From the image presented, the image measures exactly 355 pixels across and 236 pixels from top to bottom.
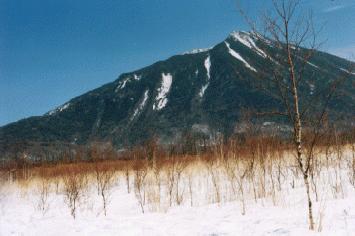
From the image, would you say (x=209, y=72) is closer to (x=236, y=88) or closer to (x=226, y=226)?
(x=236, y=88)

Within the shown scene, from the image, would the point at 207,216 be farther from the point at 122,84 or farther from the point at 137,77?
the point at 122,84

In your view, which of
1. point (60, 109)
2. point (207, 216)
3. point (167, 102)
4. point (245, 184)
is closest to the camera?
point (207, 216)

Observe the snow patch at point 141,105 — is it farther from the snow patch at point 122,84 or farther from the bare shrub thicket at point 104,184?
the bare shrub thicket at point 104,184

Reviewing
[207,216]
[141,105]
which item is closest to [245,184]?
[207,216]

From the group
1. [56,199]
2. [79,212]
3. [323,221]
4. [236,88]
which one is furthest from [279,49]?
[236,88]

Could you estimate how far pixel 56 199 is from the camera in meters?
16.2

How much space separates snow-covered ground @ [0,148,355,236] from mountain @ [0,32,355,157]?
11315 cm

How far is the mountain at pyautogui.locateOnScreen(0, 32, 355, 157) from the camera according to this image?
463 ft

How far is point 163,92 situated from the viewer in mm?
171625

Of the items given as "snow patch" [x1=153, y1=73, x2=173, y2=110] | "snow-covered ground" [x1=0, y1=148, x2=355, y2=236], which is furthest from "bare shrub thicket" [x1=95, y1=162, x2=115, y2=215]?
"snow patch" [x1=153, y1=73, x2=173, y2=110]

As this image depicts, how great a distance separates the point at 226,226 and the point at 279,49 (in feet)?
11.1

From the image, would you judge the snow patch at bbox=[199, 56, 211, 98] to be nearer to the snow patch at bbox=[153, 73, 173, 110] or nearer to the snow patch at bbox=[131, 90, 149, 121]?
the snow patch at bbox=[153, 73, 173, 110]

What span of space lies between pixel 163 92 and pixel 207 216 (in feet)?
533

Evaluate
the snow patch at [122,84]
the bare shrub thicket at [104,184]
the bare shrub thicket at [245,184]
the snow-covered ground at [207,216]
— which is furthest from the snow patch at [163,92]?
the snow-covered ground at [207,216]
